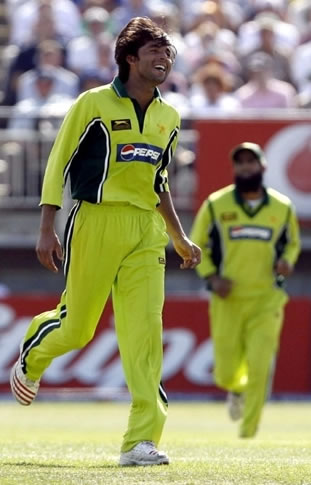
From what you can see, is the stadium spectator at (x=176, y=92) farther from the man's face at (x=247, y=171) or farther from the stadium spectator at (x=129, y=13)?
the man's face at (x=247, y=171)

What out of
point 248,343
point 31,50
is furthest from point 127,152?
point 31,50

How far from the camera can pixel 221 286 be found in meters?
13.9

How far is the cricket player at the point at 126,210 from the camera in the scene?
322 inches

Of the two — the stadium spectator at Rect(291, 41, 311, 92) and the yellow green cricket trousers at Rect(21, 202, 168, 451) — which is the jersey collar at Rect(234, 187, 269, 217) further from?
the stadium spectator at Rect(291, 41, 311, 92)

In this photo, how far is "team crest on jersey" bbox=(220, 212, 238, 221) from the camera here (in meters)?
14.0

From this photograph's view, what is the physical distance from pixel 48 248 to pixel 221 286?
5982 mm

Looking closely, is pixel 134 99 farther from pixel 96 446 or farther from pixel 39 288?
pixel 39 288

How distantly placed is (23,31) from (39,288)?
4.10 m

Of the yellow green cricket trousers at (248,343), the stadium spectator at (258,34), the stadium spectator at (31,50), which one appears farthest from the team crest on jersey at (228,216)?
the stadium spectator at (258,34)

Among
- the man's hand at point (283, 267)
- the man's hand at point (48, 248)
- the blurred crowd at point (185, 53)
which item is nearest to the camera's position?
the man's hand at point (48, 248)

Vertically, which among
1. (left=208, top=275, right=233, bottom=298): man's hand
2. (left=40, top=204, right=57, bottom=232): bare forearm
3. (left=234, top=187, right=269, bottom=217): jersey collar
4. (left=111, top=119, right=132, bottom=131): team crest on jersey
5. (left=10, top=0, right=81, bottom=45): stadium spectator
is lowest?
(left=208, top=275, right=233, bottom=298): man's hand

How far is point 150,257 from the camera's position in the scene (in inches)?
328

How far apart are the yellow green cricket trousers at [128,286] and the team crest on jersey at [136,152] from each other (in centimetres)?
27

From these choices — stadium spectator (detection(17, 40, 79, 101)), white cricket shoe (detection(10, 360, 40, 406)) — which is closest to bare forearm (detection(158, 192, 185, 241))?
white cricket shoe (detection(10, 360, 40, 406))
